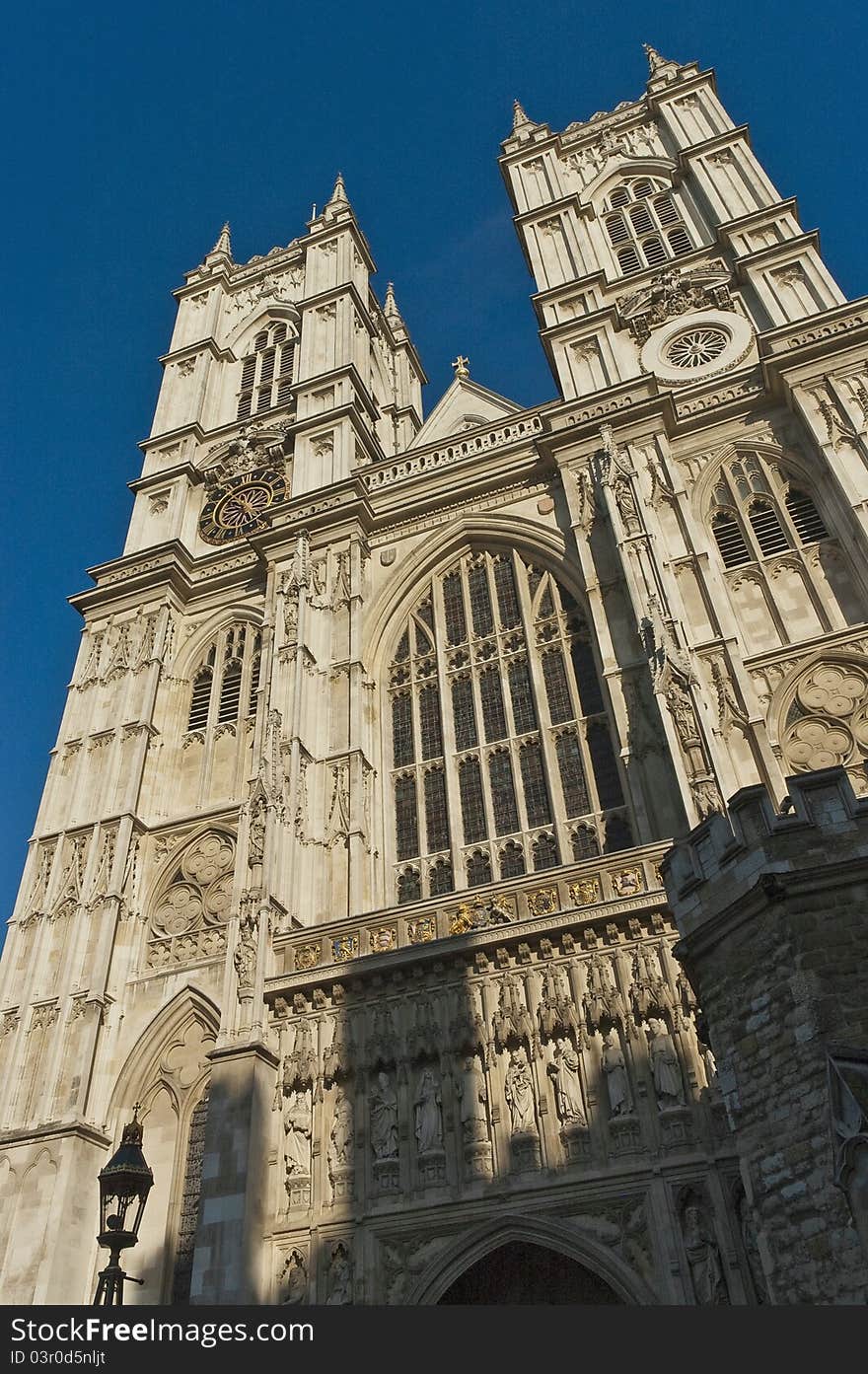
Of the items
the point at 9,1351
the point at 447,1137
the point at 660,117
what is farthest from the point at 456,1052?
the point at 660,117

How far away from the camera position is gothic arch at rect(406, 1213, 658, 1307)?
1161cm

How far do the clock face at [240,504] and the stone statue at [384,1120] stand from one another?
647 inches

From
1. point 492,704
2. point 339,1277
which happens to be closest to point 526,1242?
point 339,1277

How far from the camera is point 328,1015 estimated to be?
15.0 m

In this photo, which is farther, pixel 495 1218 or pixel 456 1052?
pixel 456 1052

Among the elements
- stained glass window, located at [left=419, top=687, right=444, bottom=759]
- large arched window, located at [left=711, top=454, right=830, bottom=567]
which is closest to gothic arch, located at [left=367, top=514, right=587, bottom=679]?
stained glass window, located at [left=419, top=687, right=444, bottom=759]

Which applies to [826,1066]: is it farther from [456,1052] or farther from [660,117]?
[660,117]

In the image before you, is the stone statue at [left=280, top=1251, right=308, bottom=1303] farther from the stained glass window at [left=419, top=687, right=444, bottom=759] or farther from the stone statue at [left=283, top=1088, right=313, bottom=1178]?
the stained glass window at [left=419, top=687, right=444, bottom=759]

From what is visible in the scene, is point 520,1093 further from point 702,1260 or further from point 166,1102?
point 166,1102

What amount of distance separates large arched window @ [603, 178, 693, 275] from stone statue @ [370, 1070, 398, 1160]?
22961 millimetres

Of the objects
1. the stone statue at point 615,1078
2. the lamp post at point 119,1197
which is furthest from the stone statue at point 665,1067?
the lamp post at point 119,1197

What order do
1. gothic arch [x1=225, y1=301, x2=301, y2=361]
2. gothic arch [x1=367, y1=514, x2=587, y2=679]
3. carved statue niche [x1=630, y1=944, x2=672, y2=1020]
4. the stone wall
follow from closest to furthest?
the stone wall
carved statue niche [x1=630, y1=944, x2=672, y2=1020]
gothic arch [x1=367, y1=514, x2=587, y2=679]
gothic arch [x1=225, y1=301, x2=301, y2=361]

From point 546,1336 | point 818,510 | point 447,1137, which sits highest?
point 818,510

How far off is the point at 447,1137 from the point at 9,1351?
677 centimetres
